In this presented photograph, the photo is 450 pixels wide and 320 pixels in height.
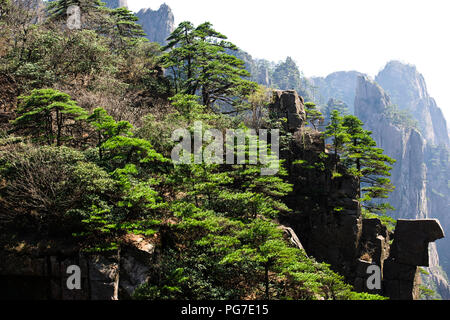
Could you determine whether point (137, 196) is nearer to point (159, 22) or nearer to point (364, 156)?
point (364, 156)

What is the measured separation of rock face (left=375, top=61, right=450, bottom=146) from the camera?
119 metres

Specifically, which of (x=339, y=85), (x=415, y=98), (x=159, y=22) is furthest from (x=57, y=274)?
(x=339, y=85)

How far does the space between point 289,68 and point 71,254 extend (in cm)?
9267

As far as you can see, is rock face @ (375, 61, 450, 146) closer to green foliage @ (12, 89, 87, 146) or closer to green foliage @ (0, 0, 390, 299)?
green foliage @ (0, 0, 390, 299)

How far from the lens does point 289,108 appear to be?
68.0 ft

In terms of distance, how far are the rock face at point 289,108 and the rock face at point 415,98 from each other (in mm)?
123960

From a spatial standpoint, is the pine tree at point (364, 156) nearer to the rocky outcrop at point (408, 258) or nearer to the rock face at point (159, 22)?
the rocky outcrop at point (408, 258)

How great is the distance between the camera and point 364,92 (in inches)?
3708

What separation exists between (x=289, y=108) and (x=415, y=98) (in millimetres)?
132864

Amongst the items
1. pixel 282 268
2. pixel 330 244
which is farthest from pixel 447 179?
pixel 282 268

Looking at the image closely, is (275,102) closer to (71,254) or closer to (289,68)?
(71,254)

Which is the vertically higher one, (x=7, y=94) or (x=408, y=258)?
(x=7, y=94)

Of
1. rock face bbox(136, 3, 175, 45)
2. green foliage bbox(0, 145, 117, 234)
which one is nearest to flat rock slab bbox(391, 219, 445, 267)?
green foliage bbox(0, 145, 117, 234)

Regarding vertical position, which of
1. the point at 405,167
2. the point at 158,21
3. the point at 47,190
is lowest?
the point at 47,190
